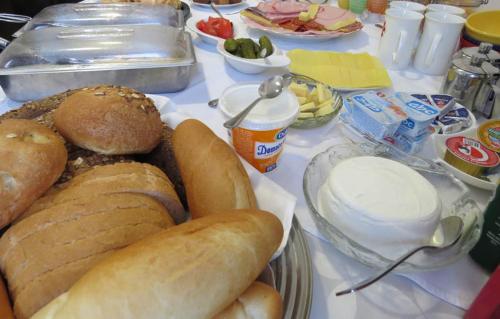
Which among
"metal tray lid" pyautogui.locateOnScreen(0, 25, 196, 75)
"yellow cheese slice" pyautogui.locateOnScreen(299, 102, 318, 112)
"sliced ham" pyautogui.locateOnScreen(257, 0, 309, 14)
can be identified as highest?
"sliced ham" pyautogui.locateOnScreen(257, 0, 309, 14)

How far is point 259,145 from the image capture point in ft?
2.04

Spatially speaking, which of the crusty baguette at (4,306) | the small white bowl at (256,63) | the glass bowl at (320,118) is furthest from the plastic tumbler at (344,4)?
the crusty baguette at (4,306)

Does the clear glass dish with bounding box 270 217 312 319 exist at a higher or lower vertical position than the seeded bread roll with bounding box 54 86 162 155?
lower

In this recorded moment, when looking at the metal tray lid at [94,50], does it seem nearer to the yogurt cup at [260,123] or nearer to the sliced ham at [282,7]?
the yogurt cup at [260,123]

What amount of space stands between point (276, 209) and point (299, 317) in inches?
6.2

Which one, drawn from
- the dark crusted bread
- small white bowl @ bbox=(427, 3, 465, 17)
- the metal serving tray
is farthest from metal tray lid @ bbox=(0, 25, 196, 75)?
small white bowl @ bbox=(427, 3, 465, 17)

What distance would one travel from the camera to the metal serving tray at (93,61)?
33.0 inches

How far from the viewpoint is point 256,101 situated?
0.62m

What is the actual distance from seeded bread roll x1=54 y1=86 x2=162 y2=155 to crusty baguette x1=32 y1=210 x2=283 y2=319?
0.23 m

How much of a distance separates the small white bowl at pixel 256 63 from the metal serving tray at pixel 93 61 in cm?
13

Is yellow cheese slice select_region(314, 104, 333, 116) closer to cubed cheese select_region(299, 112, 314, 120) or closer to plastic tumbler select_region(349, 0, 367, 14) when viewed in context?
cubed cheese select_region(299, 112, 314, 120)

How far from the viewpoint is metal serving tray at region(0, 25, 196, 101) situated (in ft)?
2.75

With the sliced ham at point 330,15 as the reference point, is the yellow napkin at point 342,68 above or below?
below

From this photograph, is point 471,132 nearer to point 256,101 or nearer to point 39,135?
point 256,101
